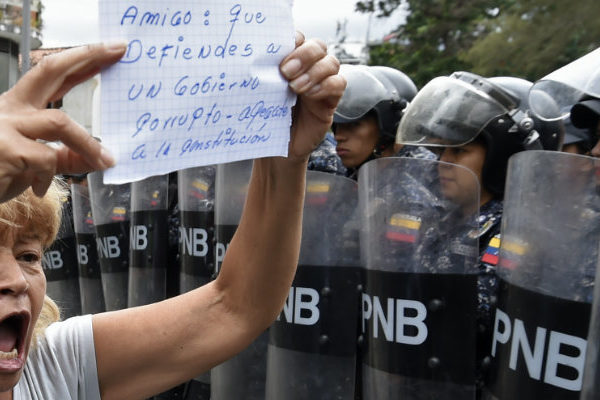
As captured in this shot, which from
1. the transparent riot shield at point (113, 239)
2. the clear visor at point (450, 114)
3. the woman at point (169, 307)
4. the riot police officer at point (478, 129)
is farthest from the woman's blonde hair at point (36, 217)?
the transparent riot shield at point (113, 239)

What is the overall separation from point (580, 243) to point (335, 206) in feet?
3.89

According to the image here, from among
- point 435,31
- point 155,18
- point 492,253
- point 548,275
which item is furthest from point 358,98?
point 435,31

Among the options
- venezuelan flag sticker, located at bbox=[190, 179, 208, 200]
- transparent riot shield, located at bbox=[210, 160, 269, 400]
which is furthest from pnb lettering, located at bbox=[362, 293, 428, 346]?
venezuelan flag sticker, located at bbox=[190, 179, 208, 200]

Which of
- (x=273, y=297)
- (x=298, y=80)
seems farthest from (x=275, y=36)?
(x=273, y=297)

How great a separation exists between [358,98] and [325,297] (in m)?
1.59

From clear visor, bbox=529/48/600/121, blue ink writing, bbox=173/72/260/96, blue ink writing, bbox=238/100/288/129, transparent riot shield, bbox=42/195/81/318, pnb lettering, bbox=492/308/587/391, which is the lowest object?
transparent riot shield, bbox=42/195/81/318

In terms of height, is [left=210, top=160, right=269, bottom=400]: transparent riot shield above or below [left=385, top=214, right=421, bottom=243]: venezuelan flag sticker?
below

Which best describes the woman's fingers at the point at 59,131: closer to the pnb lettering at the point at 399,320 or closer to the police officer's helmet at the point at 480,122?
the pnb lettering at the point at 399,320

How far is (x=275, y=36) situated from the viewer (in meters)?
1.37

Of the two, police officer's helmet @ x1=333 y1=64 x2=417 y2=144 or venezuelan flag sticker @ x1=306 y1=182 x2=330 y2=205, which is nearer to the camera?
venezuelan flag sticker @ x1=306 y1=182 x2=330 y2=205

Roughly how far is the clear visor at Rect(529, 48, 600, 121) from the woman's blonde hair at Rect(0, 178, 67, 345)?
1.78m

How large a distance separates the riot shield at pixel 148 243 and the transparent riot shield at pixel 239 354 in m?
1.08

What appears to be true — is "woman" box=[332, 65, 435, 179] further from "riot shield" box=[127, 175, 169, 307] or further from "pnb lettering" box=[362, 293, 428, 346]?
"pnb lettering" box=[362, 293, 428, 346]

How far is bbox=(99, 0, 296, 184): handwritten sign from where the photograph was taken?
1.15 m
